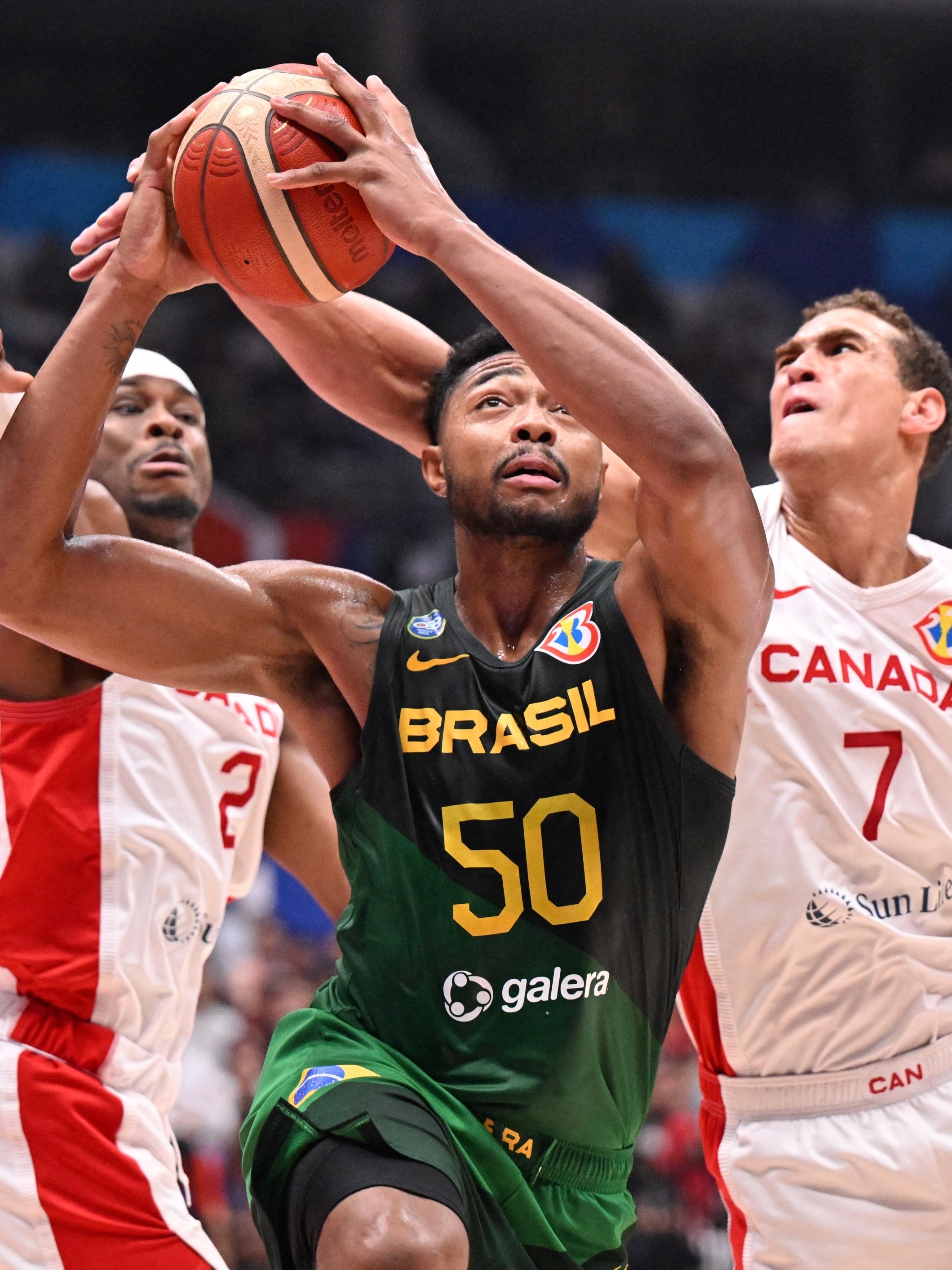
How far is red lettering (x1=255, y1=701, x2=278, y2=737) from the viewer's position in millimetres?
4559

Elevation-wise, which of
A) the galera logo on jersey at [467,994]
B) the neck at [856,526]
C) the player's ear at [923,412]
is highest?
the player's ear at [923,412]

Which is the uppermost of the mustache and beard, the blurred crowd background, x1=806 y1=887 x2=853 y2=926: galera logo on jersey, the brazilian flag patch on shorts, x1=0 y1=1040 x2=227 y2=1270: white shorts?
the blurred crowd background

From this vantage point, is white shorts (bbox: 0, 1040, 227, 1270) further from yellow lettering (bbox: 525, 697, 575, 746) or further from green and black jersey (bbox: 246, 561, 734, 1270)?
yellow lettering (bbox: 525, 697, 575, 746)

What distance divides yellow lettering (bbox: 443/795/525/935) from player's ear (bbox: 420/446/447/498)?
2.85 feet

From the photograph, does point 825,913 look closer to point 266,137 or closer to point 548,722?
point 548,722

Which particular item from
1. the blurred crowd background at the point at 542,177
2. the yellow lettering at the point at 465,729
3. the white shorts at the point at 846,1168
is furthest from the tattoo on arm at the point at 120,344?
the blurred crowd background at the point at 542,177

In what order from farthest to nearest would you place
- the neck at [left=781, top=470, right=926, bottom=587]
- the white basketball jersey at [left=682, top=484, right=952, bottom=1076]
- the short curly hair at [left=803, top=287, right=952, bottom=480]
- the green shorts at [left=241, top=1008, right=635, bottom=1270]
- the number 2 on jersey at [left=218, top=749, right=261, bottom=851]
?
the short curly hair at [left=803, top=287, right=952, bottom=480], the number 2 on jersey at [left=218, top=749, right=261, bottom=851], the neck at [left=781, top=470, right=926, bottom=587], the white basketball jersey at [left=682, top=484, right=952, bottom=1076], the green shorts at [left=241, top=1008, right=635, bottom=1270]

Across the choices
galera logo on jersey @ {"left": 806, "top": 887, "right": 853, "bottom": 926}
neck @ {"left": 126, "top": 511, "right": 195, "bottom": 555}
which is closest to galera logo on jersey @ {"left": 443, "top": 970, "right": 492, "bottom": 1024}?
galera logo on jersey @ {"left": 806, "top": 887, "right": 853, "bottom": 926}

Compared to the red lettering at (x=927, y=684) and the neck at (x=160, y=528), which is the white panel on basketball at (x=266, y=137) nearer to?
the neck at (x=160, y=528)

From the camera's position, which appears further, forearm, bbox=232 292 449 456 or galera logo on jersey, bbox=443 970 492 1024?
forearm, bbox=232 292 449 456

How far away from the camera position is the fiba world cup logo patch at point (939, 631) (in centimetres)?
412

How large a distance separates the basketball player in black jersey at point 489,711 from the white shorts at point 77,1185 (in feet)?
3.58

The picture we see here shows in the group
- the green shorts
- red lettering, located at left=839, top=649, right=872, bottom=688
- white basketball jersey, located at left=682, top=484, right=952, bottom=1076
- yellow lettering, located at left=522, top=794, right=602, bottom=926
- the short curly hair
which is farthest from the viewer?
the short curly hair

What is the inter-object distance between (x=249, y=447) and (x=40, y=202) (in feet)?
7.79
